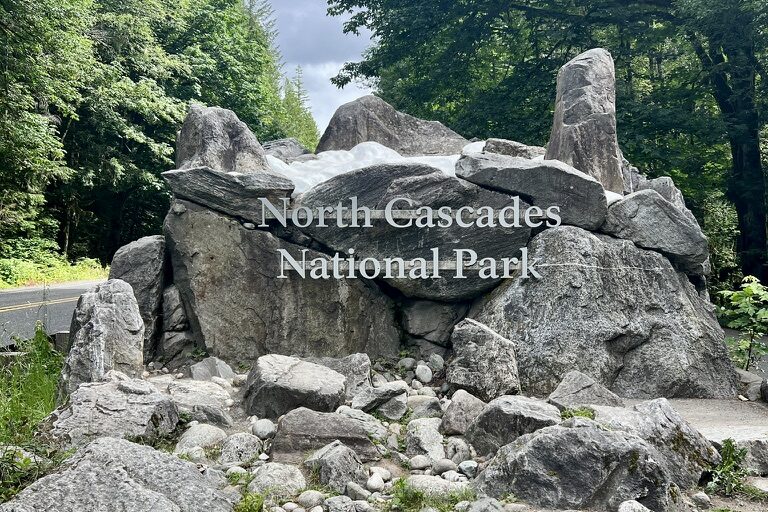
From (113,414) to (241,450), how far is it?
3.01ft

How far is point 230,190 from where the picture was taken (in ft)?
24.4

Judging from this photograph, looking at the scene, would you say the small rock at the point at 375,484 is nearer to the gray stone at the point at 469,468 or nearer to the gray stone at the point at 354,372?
the gray stone at the point at 469,468

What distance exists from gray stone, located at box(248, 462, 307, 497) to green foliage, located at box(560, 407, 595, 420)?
1.88m

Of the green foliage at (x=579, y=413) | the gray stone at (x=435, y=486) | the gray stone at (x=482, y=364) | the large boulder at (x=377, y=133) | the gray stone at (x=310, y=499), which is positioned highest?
the large boulder at (x=377, y=133)

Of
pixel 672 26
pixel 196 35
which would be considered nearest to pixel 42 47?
pixel 196 35

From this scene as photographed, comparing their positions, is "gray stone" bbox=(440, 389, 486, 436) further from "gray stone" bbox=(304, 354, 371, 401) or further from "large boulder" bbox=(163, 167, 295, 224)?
"large boulder" bbox=(163, 167, 295, 224)

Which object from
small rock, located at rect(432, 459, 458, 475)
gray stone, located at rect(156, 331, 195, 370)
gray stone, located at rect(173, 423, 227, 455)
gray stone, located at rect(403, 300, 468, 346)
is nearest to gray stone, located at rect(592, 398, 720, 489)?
small rock, located at rect(432, 459, 458, 475)

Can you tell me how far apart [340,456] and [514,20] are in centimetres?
1520

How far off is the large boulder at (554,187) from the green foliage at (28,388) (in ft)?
15.1

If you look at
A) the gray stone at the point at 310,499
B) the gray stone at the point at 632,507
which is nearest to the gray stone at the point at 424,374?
the gray stone at the point at 310,499

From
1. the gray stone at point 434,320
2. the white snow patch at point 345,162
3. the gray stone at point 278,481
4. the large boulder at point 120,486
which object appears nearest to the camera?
the large boulder at point 120,486

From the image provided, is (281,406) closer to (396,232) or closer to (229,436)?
(229,436)

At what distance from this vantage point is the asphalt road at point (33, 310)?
8.35 meters

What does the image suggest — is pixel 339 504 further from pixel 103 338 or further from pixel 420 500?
pixel 103 338
